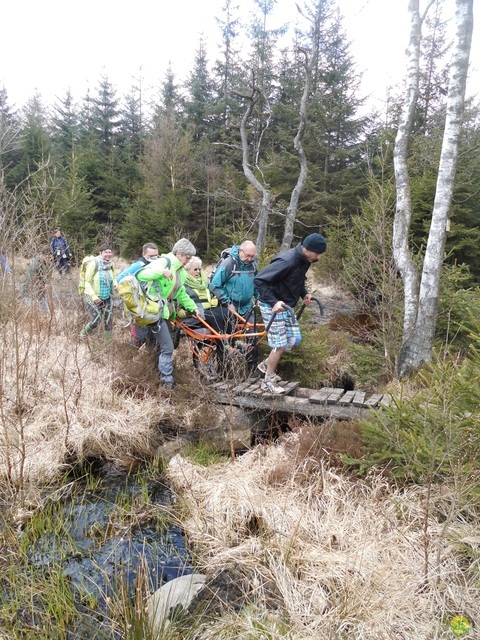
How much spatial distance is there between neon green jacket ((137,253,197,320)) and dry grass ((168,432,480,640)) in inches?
78.9

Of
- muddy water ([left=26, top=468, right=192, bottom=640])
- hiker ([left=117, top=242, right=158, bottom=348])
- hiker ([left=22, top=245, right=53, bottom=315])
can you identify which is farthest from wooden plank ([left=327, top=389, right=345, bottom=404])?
hiker ([left=22, top=245, right=53, bottom=315])

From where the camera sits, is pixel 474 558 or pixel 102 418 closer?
pixel 474 558

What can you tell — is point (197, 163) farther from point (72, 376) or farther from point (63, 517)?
point (63, 517)

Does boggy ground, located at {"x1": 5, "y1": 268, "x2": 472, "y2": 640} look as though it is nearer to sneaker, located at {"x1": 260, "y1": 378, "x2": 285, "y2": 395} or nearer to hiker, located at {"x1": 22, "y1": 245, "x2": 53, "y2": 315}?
hiker, located at {"x1": 22, "y1": 245, "x2": 53, "y2": 315}

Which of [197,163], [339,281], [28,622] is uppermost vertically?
[197,163]

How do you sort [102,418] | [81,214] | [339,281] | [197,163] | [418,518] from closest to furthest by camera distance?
[418,518] → [102,418] → [339,281] → [81,214] → [197,163]

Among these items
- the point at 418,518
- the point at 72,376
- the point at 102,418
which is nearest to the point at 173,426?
the point at 102,418

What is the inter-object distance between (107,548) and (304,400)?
253 centimetres

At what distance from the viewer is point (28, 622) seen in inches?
96.3

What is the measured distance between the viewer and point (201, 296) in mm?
5941

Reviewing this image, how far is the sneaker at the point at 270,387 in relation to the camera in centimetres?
477

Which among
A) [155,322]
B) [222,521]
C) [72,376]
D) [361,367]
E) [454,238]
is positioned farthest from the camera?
[454,238]

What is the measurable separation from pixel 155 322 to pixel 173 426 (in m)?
1.34

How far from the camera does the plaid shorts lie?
4.68m
